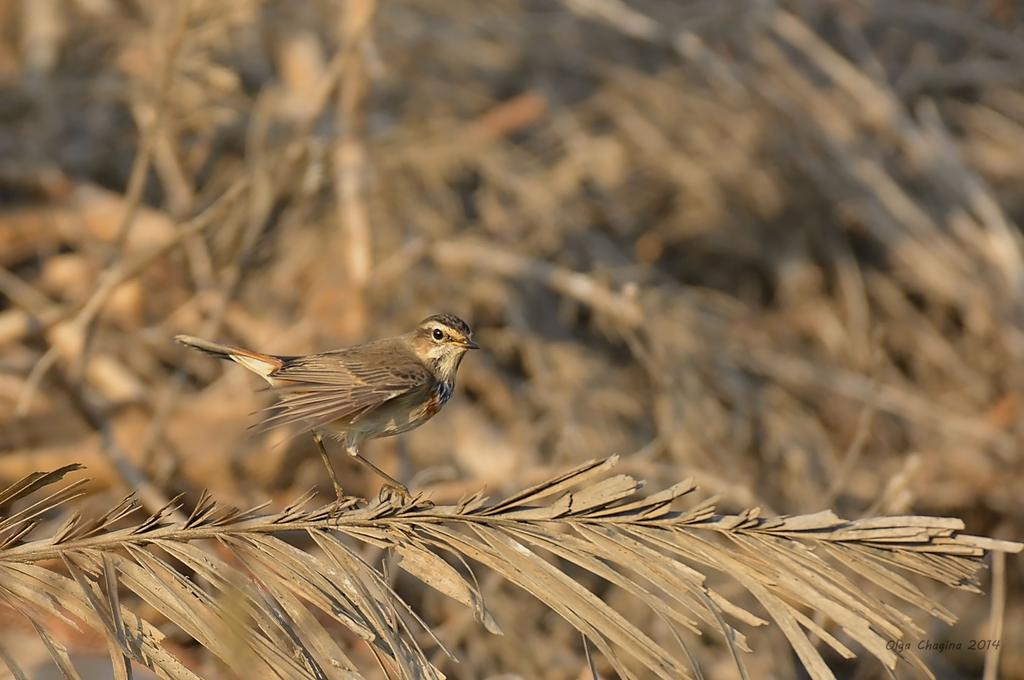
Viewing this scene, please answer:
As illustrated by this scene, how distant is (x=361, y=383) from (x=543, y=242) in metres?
3.73

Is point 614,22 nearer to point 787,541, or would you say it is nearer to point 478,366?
point 478,366

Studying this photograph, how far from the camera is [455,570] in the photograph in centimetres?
259

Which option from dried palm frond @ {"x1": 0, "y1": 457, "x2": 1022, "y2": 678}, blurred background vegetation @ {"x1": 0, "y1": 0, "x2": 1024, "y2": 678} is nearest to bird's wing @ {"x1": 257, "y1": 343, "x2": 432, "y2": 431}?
dried palm frond @ {"x1": 0, "y1": 457, "x2": 1022, "y2": 678}

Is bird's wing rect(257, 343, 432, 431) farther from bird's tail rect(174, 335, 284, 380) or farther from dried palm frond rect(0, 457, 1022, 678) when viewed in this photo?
dried palm frond rect(0, 457, 1022, 678)

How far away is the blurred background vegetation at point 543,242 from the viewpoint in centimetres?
571

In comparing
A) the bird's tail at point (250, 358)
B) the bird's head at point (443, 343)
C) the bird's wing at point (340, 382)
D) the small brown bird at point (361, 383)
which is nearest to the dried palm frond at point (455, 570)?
the bird's wing at point (340, 382)

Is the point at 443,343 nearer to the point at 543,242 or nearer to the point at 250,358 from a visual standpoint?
the point at 250,358

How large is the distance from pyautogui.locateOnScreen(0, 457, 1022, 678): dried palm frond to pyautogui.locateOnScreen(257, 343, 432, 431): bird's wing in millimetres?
467

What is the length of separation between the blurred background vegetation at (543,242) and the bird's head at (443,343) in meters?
0.95

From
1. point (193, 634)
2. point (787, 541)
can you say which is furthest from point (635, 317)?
point (193, 634)

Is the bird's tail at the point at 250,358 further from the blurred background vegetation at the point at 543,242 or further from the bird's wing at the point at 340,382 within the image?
the blurred background vegetation at the point at 543,242

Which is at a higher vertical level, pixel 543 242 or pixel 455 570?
pixel 455 570

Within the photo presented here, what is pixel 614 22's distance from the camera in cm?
734

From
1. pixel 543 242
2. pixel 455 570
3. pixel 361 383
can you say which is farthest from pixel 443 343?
pixel 543 242
